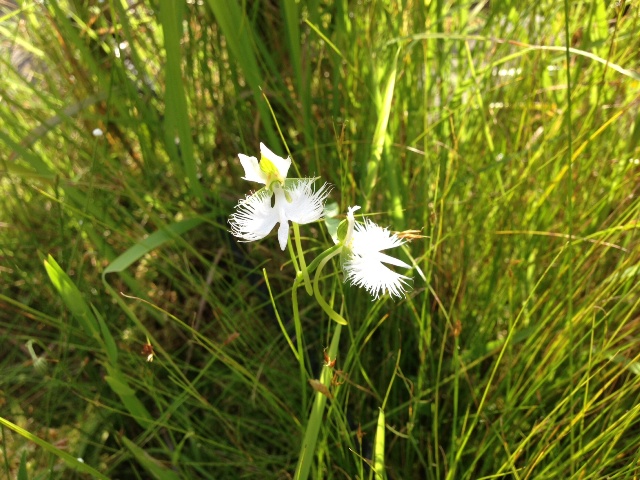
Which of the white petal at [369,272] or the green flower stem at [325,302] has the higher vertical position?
the white petal at [369,272]

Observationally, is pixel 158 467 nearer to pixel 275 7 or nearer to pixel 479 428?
pixel 479 428

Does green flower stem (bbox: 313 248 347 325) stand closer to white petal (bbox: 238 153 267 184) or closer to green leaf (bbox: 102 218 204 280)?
white petal (bbox: 238 153 267 184)

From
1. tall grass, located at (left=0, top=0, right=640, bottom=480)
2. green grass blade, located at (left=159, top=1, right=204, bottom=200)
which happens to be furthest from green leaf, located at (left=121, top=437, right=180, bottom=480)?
green grass blade, located at (left=159, top=1, right=204, bottom=200)

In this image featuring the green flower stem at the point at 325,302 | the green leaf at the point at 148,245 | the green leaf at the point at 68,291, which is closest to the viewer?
the green flower stem at the point at 325,302

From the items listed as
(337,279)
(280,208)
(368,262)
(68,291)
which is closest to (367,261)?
(368,262)

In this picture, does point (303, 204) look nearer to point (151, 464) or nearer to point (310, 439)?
point (310, 439)

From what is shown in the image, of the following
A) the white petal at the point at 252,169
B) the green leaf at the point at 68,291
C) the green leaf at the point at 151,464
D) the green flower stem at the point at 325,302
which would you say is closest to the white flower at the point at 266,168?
the white petal at the point at 252,169

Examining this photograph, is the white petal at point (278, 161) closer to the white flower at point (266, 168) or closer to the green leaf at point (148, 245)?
the white flower at point (266, 168)

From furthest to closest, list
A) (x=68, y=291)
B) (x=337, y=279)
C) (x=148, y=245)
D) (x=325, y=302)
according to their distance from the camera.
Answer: (x=148, y=245) → (x=337, y=279) → (x=68, y=291) → (x=325, y=302)
